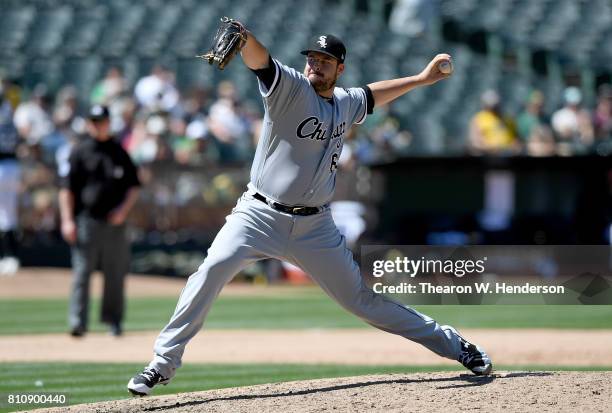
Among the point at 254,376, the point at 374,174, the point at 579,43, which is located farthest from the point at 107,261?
the point at 579,43

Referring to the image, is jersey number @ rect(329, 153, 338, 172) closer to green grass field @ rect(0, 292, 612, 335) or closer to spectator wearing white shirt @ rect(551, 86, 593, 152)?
green grass field @ rect(0, 292, 612, 335)

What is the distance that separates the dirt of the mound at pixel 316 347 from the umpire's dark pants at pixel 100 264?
236 mm

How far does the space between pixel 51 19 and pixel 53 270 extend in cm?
652

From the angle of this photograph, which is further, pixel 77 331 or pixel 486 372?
pixel 77 331

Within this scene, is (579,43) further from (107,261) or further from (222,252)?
(222,252)

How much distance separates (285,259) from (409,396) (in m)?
0.99

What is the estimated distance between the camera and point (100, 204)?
10.4m

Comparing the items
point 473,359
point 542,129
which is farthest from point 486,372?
point 542,129

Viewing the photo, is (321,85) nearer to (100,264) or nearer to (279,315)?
(100,264)

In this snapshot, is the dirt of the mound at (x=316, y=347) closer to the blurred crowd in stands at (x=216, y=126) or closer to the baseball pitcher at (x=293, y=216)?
the baseball pitcher at (x=293, y=216)

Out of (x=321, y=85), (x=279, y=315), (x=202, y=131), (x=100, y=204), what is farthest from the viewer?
(x=202, y=131)

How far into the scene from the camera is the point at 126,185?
1041cm

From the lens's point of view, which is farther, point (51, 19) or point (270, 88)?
point (51, 19)

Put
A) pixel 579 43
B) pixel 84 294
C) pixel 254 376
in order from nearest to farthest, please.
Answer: pixel 254 376
pixel 84 294
pixel 579 43
